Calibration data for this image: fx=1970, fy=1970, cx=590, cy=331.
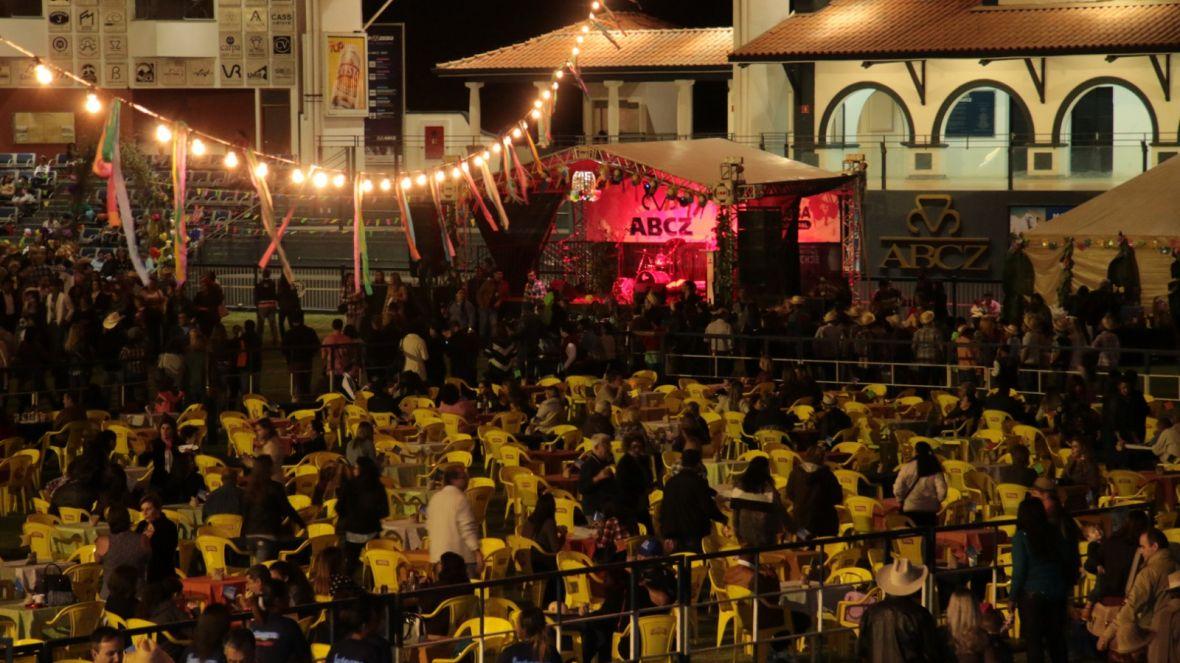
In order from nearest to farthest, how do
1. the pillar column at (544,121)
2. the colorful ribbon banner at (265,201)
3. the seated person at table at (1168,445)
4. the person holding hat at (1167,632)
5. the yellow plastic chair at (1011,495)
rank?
the person holding hat at (1167,632) < the yellow plastic chair at (1011,495) < the colorful ribbon banner at (265,201) < the seated person at table at (1168,445) < the pillar column at (544,121)

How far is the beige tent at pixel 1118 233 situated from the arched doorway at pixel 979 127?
27.7ft

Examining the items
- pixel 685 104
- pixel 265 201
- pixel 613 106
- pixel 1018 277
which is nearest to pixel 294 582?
pixel 265 201

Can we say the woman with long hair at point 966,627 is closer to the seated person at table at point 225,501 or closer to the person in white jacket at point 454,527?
the person in white jacket at point 454,527

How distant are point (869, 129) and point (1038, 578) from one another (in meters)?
29.4

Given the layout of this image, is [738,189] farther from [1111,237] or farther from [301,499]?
[301,499]

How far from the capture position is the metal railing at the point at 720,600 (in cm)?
1016

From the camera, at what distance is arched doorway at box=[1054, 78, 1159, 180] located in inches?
1388

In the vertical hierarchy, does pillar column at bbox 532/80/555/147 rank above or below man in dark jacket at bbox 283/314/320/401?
above

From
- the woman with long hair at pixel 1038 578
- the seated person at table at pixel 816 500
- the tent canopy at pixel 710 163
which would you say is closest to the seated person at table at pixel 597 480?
the seated person at table at pixel 816 500

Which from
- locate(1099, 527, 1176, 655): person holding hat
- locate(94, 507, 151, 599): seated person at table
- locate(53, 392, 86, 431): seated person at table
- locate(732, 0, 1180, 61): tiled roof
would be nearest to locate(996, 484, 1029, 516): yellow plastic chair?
locate(1099, 527, 1176, 655): person holding hat

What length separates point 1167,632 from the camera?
10344mm

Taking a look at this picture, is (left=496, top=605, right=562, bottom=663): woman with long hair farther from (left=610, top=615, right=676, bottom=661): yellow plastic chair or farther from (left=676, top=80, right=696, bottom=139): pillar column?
(left=676, top=80, right=696, bottom=139): pillar column

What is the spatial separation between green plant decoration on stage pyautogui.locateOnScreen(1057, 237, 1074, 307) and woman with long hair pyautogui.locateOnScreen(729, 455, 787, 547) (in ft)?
48.4

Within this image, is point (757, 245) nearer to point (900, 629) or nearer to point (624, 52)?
point (624, 52)
